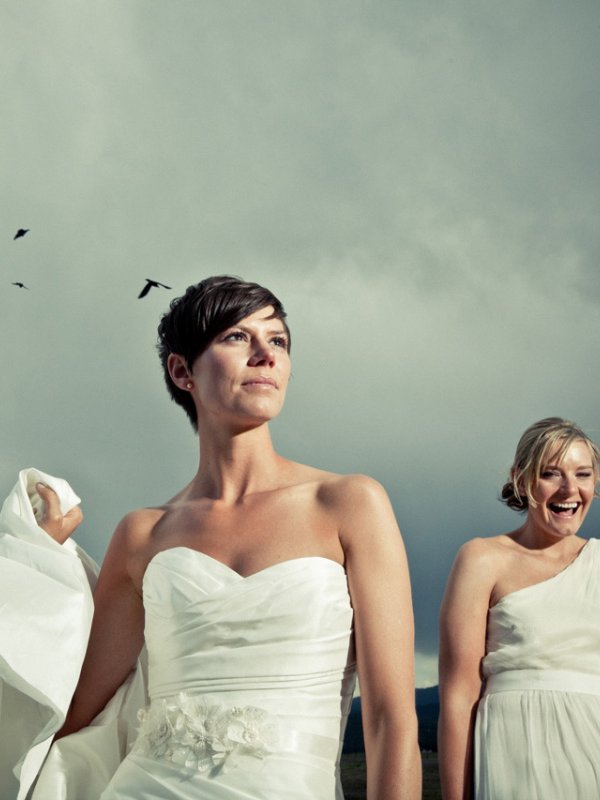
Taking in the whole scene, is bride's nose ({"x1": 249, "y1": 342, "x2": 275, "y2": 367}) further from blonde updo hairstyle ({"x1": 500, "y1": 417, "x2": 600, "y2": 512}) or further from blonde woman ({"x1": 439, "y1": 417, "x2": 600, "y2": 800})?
blonde updo hairstyle ({"x1": 500, "y1": 417, "x2": 600, "y2": 512})

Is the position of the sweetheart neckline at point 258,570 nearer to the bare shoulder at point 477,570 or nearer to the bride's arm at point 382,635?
the bride's arm at point 382,635

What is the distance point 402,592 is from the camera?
180 inches

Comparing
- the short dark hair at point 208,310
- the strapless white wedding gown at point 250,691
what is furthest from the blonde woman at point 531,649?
the short dark hair at point 208,310

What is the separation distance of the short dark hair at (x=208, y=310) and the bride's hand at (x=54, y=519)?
891 mm

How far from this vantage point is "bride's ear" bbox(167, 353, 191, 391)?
17.4 ft

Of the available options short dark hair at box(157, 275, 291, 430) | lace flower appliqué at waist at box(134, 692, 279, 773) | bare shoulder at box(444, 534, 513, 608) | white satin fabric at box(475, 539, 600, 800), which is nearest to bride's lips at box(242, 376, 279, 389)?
short dark hair at box(157, 275, 291, 430)

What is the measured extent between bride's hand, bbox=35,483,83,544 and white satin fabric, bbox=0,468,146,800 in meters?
0.07

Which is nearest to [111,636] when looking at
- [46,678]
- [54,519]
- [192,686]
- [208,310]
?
[46,678]

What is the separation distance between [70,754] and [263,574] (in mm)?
1295

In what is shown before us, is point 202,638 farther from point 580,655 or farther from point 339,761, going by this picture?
point 580,655

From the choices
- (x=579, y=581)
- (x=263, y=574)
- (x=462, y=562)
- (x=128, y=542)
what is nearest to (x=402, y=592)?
(x=263, y=574)

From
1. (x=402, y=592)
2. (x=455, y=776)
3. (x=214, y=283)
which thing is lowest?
(x=455, y=776)

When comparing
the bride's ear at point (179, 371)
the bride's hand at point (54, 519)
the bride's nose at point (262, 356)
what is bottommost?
the bride's hand at point (54, 519)

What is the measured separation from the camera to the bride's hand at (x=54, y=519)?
5.23 m
